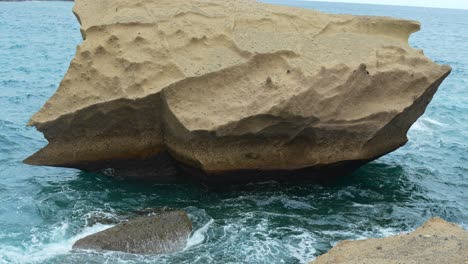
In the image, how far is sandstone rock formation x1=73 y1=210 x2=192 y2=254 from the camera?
972 cm

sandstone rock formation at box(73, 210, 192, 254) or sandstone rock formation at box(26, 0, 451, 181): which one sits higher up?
sandstone rock formation at box(26, 0, 451, 181)

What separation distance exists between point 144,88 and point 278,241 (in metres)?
3.74

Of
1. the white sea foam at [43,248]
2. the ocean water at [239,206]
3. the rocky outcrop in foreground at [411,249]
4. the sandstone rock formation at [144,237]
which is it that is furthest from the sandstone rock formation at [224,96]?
the rocky outcrop in foreground at [411,249]

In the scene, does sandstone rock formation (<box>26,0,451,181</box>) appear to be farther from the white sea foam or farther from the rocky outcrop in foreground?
the rocky outcrop in foreground

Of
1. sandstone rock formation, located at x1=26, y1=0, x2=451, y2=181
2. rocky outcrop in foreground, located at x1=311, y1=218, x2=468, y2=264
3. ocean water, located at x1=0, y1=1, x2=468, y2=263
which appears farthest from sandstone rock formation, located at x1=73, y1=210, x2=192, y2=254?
rocky outcrop in foreground, located at x1=311, y1=218, x2=468, y2=264

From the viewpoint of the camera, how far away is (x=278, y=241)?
Answer: 10.3 m

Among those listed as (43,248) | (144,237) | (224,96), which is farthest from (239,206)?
(43,248)

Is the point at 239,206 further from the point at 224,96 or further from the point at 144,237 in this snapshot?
the point at 144,237

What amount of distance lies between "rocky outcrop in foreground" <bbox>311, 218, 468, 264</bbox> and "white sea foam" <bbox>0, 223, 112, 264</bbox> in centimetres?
422

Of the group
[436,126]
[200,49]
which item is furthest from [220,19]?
[436,126]

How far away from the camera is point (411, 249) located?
25.8 feet

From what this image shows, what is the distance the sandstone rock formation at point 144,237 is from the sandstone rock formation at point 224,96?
1546mm

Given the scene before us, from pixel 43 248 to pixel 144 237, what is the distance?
1640 mm

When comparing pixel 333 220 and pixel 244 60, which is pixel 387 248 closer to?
pixel 333 220
